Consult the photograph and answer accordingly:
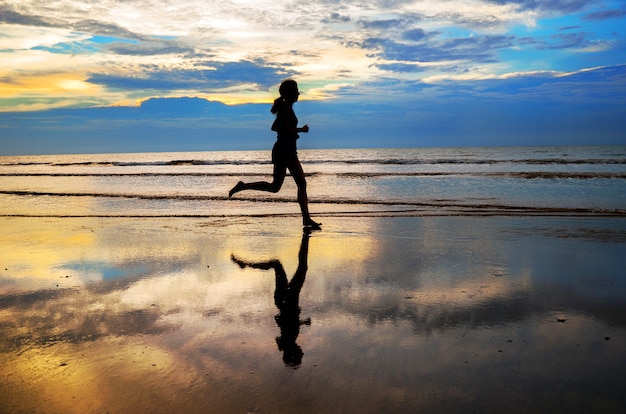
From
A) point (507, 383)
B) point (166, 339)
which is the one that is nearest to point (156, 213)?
point (166, 339)

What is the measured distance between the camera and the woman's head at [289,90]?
863 cm

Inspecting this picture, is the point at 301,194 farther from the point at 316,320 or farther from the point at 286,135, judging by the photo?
the point at 316,320

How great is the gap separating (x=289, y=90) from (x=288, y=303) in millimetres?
5105

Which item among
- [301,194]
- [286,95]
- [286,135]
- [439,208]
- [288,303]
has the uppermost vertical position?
[286,95]

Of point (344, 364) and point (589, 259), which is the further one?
point (589, 259)

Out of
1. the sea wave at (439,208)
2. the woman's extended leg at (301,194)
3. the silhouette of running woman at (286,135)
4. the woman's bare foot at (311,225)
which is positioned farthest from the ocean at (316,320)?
the sea wave at (439,208)

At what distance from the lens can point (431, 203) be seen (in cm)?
1276

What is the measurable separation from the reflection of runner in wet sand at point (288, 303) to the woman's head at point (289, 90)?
3027 millimetres

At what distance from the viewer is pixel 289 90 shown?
866cm

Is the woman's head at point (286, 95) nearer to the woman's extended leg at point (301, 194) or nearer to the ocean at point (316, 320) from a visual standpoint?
the woman's extended leg at point (301, 194)

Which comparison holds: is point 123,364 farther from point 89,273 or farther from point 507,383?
point 89,273

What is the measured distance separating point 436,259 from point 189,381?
385 cm

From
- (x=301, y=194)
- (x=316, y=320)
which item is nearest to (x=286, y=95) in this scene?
(x=301, y=194)

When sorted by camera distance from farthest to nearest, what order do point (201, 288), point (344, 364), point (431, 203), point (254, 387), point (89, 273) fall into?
point (431, 203), point (89, 273), point (201, 288), point (344, 364), point (254, 387)
